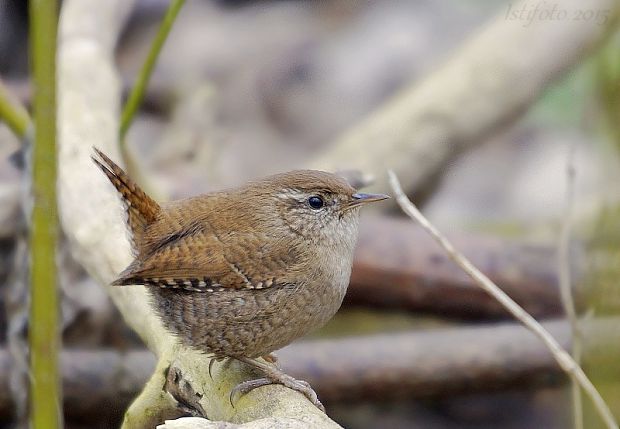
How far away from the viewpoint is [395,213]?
529cm

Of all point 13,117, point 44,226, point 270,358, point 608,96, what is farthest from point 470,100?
point 44,226

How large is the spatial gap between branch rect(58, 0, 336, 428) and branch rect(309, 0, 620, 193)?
5.15 ft

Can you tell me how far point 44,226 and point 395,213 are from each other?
369cm

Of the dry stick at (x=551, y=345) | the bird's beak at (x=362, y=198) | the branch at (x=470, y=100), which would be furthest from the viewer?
the branch at (x=470, y=100)

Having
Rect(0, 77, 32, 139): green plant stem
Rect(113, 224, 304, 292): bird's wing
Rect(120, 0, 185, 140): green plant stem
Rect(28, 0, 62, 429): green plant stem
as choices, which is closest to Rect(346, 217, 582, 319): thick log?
Rect(120, 0, 185, 140): green plant stem

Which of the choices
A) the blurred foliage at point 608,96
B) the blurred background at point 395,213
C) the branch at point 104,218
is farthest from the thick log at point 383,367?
the blurred foliage at point 608,96

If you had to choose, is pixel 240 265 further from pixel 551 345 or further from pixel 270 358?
pixel 551 345

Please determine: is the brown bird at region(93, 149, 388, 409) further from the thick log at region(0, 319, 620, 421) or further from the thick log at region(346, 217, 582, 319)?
the thick log at region(346, 217, 582, 319)

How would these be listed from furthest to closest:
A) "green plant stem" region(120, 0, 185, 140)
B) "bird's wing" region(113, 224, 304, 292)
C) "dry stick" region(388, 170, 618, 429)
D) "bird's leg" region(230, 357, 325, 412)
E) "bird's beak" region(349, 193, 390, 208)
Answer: "green plant stem" region(120, 0, 185, 140), "bird's beak" region(349, 193, 390, 208), "bird's wing" region(113, 224, 304, 292), "bird's leg" region(230, 357, 325, 412), "dry stick" region(388, 170, 618, 429)

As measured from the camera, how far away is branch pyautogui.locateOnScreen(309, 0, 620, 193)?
5223mm

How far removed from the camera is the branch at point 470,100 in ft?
17.1

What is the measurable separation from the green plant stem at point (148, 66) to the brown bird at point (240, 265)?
0.58m

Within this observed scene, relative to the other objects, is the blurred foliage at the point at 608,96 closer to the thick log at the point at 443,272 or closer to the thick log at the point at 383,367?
the thick log at the point at 383,367

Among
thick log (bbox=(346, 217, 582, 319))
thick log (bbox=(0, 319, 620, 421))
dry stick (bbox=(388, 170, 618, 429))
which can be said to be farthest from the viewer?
thick log (bbox=(346, 217, 582, 319))
